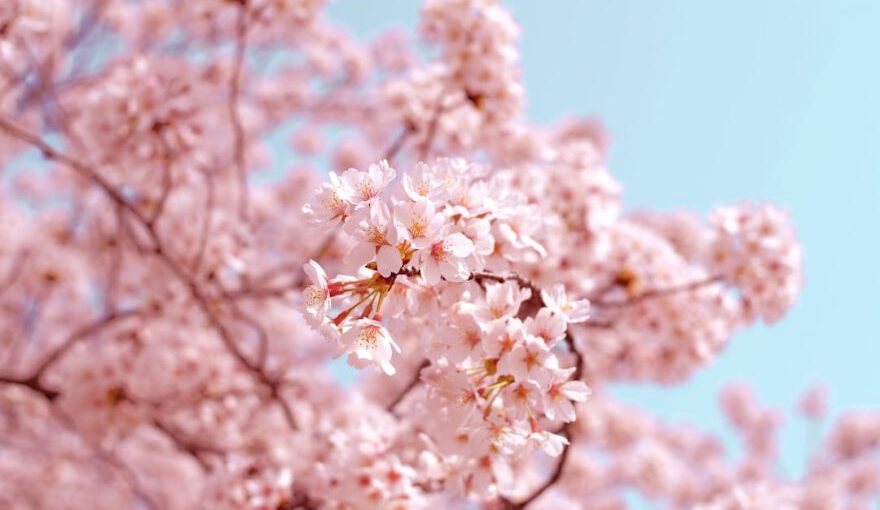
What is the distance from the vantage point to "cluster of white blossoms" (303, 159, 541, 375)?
161cm

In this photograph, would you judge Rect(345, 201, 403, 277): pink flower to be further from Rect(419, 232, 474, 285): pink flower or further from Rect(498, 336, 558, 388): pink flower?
Rect(498, 336, 558, 388): pink flower

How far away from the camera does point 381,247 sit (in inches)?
63.1

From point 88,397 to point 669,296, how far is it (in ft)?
11.2

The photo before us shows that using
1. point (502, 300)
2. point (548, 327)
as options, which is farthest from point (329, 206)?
point (548, 327)

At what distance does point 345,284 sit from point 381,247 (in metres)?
0.16

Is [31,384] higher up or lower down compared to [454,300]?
higher up

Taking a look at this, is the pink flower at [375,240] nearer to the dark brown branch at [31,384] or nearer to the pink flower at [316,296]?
the pink flower at [316,296]

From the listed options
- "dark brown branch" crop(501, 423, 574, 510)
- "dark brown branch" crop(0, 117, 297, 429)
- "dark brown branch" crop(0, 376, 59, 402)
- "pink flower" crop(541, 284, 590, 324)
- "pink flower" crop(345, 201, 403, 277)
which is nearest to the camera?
"pink flower" crop(345, 201, 403, 277)

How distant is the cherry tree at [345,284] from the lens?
1.78 metres

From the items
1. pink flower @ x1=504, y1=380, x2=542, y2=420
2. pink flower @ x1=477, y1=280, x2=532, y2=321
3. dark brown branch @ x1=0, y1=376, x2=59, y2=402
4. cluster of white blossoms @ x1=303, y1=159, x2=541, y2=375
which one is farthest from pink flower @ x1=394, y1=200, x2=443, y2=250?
dark brown branch @ x1=0, y1=376, x2=59, y2=402

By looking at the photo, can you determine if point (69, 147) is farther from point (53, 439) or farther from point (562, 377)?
point (562, 377)

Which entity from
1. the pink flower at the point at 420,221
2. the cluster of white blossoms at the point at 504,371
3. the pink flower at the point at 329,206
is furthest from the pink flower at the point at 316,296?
the cluster of white blossoms at the point at 504,371

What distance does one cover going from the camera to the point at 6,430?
7.12 m

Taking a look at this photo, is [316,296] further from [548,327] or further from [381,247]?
[548,327]
